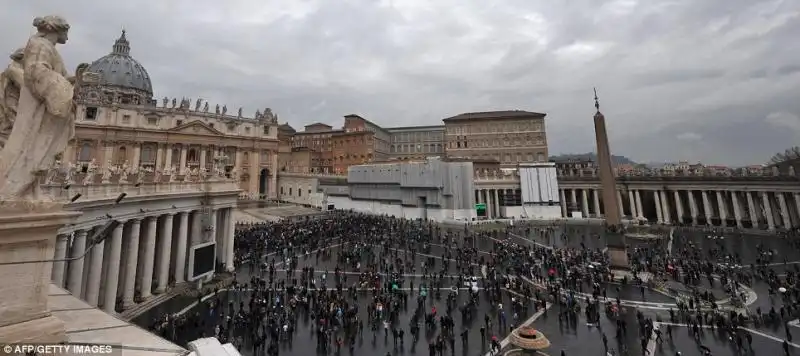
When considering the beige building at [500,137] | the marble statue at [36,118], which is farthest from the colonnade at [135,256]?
the beige building at [500,137]

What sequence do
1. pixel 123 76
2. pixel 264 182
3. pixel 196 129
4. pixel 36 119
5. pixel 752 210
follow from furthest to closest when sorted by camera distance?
A: 1. pixel 123 76
2. pixel 264 182
3. pixel 196 129
4. pixel 752 210
5. pixel 36 119

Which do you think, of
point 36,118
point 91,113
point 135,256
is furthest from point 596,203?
point 91,113

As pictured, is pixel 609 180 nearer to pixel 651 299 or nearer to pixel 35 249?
pixel 651 299

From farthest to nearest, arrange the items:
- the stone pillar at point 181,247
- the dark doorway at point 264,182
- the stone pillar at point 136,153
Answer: the dark doorway at point 264,182
the stone pillar at point 136,153
the stone pillar at point 181,247

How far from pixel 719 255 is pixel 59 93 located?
37663mm

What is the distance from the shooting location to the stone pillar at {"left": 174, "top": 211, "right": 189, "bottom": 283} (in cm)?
2031

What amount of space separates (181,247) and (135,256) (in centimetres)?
342

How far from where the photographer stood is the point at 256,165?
2522 inches

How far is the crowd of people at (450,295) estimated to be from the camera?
48.3 ft

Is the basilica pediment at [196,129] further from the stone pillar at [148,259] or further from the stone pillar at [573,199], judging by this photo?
the stone pillar at [573,199]

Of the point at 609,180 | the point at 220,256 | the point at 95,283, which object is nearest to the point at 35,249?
the point at 95,283

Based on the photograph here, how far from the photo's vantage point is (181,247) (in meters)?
20.5

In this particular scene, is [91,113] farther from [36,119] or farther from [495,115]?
[495,115]

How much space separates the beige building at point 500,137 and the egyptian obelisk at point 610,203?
42.4 m
